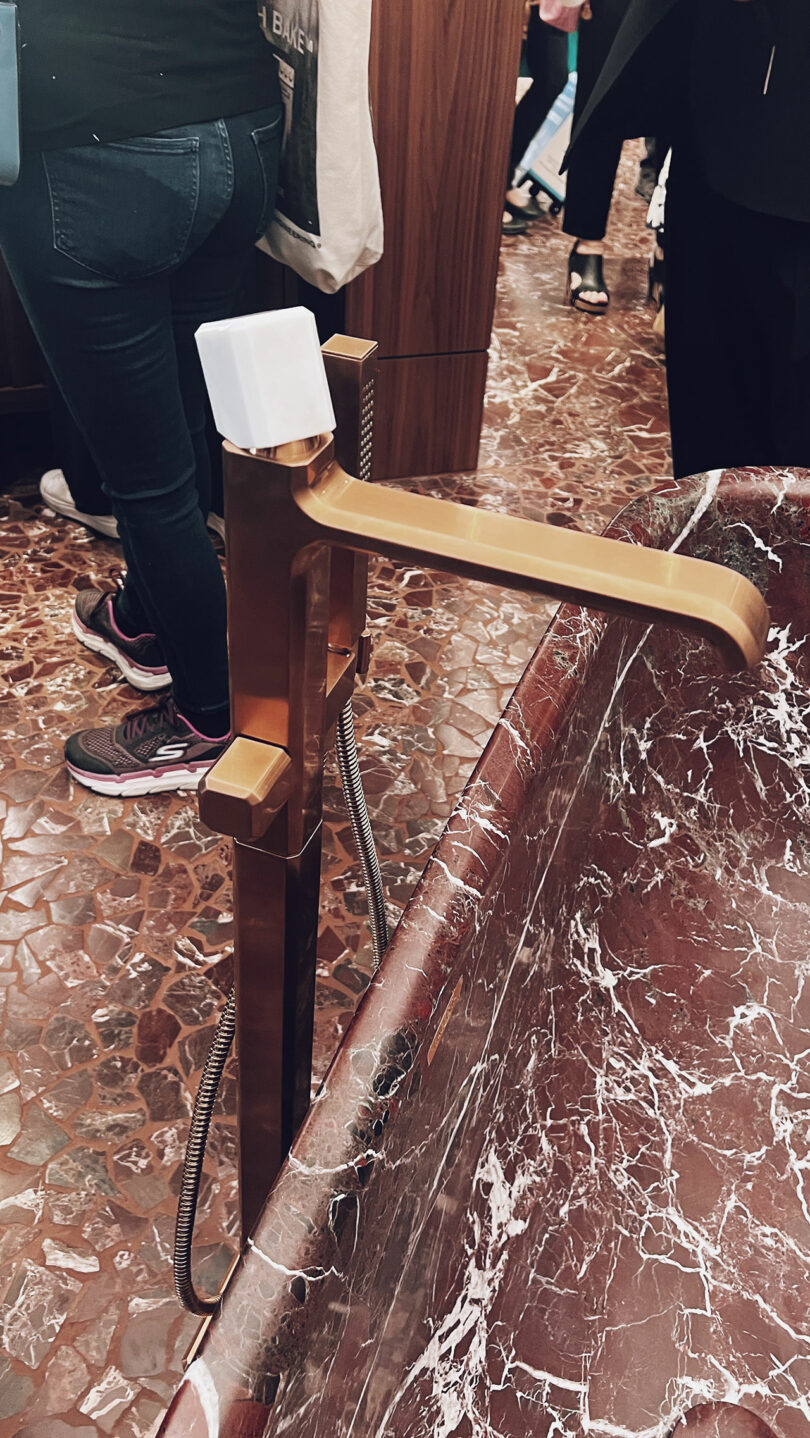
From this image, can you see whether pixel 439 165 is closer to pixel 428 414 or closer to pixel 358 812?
pixel 428 414

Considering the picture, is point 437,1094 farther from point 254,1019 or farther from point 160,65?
point 160,65

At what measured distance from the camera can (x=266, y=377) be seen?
0.45 metres

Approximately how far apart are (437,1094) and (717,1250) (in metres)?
0.40

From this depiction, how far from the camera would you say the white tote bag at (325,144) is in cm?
124

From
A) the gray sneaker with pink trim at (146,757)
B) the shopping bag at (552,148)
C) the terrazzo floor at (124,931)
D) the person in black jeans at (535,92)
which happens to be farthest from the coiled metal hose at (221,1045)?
the shopping bag at (552,148)

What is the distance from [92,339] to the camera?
50.1 inches

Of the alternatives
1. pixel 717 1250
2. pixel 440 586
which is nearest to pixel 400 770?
pixel 440 586

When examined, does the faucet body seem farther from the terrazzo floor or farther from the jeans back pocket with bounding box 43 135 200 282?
the jeans back pocket with bounding box 43 135 200 282

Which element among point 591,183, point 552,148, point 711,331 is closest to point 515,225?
point 552,148

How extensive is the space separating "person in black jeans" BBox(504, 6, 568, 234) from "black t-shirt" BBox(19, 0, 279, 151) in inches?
120

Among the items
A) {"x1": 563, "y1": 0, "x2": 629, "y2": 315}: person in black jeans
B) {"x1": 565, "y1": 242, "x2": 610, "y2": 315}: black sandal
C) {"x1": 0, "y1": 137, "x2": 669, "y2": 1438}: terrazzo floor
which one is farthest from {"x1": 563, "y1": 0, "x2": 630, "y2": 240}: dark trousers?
{"x1": 0, "y1": 137, "x2": 669, "y2": 1438}: terrazzo floor

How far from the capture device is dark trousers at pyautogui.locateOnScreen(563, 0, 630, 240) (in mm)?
2889

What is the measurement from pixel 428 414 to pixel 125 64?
1451 mm

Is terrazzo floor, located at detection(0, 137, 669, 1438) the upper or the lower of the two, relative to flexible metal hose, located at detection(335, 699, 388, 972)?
lower
